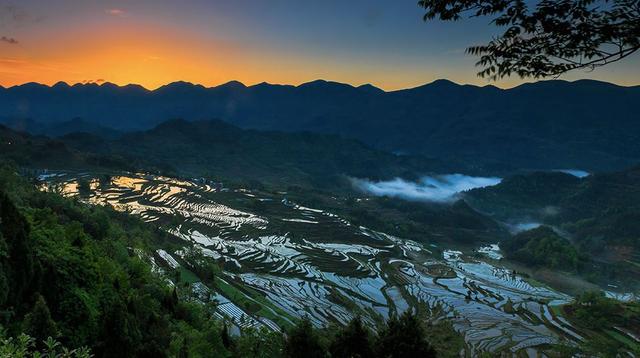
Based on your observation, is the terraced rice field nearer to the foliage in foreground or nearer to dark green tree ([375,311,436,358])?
the foliage in foreground

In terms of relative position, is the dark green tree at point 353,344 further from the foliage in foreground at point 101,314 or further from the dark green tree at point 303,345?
the dark green tree at point 303,345

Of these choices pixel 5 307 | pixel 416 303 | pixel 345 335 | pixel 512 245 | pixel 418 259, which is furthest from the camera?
pixel 512 245

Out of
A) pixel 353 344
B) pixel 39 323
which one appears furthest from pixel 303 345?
pixel 39 323

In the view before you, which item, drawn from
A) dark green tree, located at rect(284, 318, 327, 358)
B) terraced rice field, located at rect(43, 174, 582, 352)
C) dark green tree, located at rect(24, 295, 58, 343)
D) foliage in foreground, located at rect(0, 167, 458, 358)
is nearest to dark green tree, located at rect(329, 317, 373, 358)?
foliage in foreground, located at rect(0, 167, 458, 358)

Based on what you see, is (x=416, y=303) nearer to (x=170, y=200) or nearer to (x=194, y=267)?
(x=194, y=267)

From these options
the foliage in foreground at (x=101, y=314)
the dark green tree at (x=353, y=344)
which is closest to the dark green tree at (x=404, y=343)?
the foliage in foreground at (x=101, y=314)

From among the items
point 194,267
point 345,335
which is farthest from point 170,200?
point 345,335

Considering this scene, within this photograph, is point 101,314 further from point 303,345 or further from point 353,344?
point 353,344
